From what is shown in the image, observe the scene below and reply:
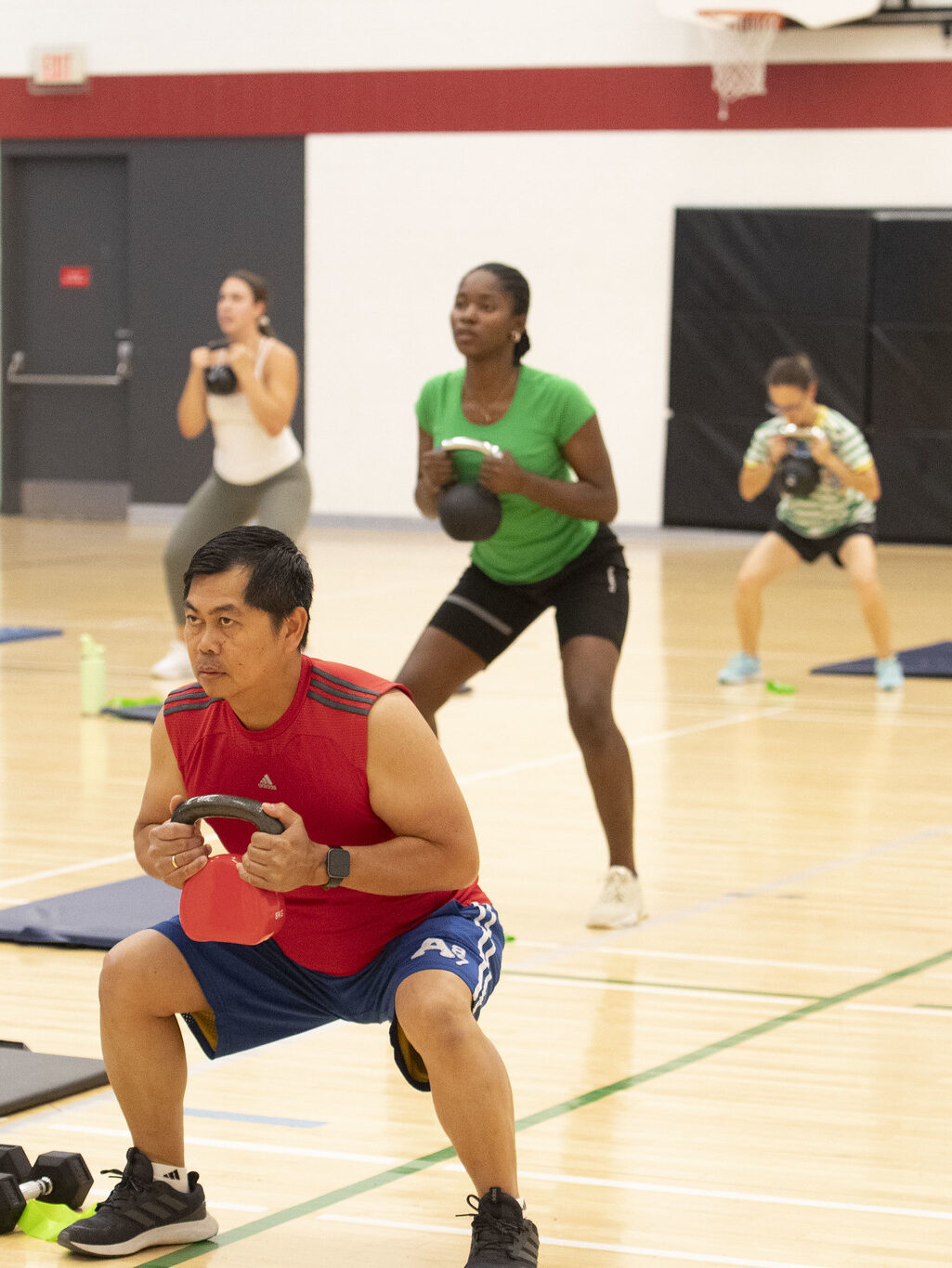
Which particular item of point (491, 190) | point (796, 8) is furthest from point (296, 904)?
point (491, 190)

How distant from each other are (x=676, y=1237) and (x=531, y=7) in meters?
13.4

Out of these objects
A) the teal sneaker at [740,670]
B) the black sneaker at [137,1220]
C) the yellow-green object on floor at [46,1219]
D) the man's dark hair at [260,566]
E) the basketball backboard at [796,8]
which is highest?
the basketball backboard at [796,8]

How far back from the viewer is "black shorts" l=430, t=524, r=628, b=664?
16.0 feet

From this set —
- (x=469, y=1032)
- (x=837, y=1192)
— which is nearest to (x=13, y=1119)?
(x=469, y=1032)

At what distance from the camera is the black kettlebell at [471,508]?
4.68m

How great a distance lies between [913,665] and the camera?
9.34 m

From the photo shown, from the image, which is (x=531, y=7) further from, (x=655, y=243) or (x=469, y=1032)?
(x=469, y=1032)

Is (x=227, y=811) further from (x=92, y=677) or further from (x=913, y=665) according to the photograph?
(x=913, y=665)

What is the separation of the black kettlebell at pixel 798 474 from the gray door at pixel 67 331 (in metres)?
9.32

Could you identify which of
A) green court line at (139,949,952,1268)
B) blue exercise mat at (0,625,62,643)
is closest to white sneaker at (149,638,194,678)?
blue exercise mat at (0,625,62,643)

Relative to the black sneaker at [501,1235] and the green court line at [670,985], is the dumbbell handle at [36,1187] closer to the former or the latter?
the black sneaker at [501,1235]

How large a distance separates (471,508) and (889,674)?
4379 mm

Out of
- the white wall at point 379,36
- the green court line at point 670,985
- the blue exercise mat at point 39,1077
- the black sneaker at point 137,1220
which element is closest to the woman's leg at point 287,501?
the green court line at point 670,985

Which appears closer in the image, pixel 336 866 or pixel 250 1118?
pixel 336 866
